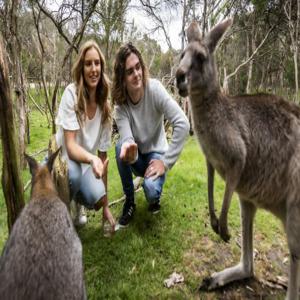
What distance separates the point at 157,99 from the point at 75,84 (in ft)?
2.43

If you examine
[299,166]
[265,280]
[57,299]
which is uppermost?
[299,166]

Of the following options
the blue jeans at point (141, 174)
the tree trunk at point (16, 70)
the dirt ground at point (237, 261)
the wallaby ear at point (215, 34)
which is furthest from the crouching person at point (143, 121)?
the tree trunk at point (16, 70)

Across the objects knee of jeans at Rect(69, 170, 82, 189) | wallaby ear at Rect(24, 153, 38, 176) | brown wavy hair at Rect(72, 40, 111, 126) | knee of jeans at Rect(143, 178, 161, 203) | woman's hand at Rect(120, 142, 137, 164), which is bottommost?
knee of jeans at Rect(143, 178, 161, 203)

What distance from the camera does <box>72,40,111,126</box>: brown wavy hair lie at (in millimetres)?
3215

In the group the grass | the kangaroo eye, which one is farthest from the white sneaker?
the kangaroo eye

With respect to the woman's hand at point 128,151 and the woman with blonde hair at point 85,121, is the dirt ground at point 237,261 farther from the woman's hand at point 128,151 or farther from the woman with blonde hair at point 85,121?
the woman's hand at point 128,151

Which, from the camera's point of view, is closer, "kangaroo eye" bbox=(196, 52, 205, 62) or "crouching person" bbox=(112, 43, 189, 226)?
"kangaroo eye" bbox=(196, 52, 205, 62)

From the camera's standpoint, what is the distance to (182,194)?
4.31 m

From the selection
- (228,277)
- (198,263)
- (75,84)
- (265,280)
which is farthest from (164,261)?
(75,84)

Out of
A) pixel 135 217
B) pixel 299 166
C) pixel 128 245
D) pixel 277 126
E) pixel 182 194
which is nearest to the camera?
pixel 299 166

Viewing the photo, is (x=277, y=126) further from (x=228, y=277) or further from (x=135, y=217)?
(x=135, y=217)

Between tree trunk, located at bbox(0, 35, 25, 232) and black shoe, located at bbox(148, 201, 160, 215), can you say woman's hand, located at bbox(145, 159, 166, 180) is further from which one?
tree trunk, located at bbox(0, 35, 25, 232)

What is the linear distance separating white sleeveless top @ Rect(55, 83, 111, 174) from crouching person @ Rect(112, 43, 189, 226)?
17cm

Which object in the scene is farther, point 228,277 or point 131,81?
point 131,81
